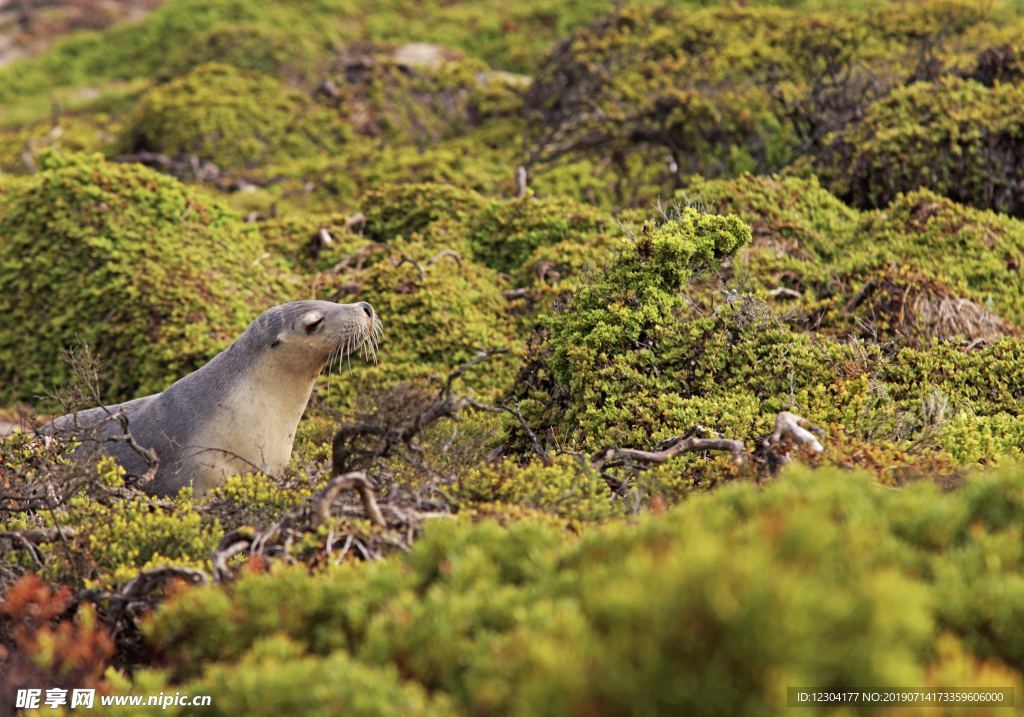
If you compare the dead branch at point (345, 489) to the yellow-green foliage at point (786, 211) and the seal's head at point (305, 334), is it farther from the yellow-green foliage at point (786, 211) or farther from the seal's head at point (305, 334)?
the yellow-green foliage at point (786, 211)

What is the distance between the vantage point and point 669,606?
8.08 feet

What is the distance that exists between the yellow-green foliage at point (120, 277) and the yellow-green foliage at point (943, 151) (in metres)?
5.22

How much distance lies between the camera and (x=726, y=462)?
16.3 feet

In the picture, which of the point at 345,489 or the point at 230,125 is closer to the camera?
the point at 345,489

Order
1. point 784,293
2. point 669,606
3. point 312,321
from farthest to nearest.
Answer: point 784,293
point 312,321
point 669,606

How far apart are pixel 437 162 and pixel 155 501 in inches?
322

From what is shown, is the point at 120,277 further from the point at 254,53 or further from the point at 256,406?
the point at 254,53

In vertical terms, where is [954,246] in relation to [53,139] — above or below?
above

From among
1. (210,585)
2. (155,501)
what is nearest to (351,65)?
(155,501)

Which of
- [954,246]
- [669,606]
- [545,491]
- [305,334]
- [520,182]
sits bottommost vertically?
[520,182]

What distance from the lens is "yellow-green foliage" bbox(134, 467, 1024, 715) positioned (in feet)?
7.95

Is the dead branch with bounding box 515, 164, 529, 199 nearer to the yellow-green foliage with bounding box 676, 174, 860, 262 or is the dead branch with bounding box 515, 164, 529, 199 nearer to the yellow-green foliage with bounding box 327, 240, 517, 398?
the yellow-green foliage with bounding box 327, 240, 517, 398

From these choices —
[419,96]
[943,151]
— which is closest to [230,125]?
[419,96]

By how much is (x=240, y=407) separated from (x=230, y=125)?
10.9 m
